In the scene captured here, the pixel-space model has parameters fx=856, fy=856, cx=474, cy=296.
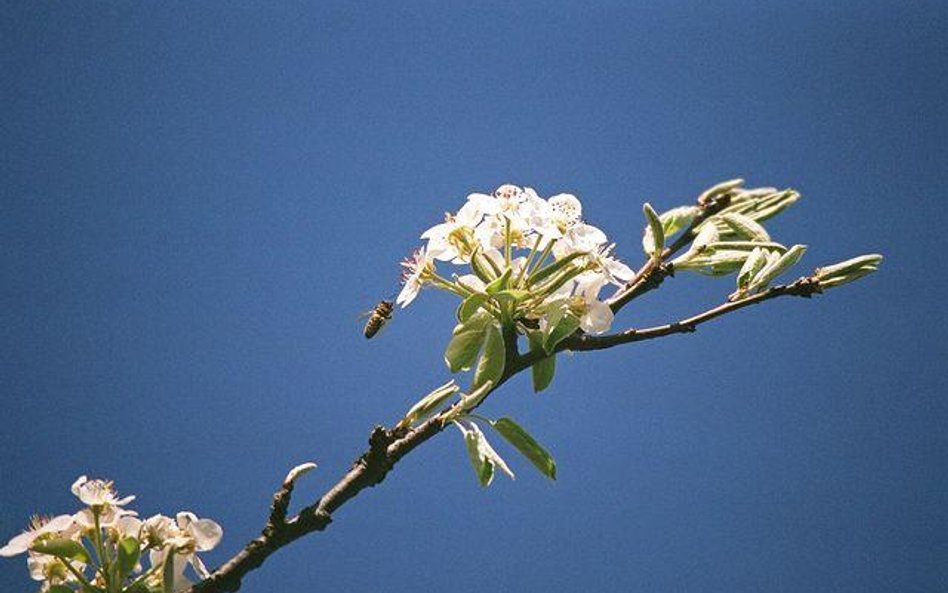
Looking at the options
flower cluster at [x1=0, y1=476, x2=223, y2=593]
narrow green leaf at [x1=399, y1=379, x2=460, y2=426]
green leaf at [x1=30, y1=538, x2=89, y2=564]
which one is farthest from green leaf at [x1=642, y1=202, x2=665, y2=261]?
green leaf at [x1=30, y1=538, x2=89, y2=564]

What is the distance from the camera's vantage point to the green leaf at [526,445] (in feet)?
2.72

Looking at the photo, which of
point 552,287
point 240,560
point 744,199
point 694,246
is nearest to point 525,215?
point 552,287

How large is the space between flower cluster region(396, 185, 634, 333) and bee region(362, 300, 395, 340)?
11cm

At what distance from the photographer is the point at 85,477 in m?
0.86

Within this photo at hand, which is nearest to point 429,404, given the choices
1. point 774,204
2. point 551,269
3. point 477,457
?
point 477,457

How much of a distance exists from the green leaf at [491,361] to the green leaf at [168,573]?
0.30 metres

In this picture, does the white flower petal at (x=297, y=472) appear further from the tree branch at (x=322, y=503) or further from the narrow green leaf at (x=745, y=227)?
the narrow green leaf at (x=745, y=227)

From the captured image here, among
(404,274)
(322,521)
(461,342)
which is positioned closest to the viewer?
(322,521)

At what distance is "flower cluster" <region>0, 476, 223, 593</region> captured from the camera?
0.81m

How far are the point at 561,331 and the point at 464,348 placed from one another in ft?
0.33

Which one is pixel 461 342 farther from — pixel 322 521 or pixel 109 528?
pixel 109 528

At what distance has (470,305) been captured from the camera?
0.80 m

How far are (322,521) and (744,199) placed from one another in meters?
0.64

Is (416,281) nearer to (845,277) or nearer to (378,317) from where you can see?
(378,317)
